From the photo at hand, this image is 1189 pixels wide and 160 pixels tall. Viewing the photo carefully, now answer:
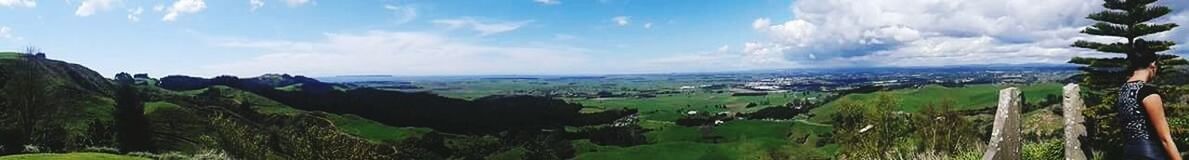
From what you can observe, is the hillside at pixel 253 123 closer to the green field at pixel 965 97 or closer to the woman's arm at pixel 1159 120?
Result: the woman's arm at pixel 1159 120

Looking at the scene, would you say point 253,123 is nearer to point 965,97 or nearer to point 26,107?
point 26,107

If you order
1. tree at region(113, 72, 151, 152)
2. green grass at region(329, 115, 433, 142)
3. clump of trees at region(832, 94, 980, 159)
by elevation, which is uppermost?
clump of trees at region(832, 94, 980, 159)

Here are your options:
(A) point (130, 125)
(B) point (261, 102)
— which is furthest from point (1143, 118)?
(B) point (261, 102)

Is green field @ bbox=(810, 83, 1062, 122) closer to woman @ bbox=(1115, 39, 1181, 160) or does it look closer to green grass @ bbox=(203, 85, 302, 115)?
green grass @ bbox=(203, 85, 302, 115)

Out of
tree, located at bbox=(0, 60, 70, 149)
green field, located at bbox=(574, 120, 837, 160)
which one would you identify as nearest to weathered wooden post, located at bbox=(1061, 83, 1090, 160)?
tree, located at bbox=(0, 60, 70, 149)

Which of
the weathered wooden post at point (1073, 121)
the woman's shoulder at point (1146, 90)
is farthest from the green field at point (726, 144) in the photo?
the woman's shoulder at point (1146, 90)

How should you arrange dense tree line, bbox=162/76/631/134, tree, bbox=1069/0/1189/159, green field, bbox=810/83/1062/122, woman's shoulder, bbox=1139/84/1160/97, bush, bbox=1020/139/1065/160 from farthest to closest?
green field, bbox=810/83/1062/122, dense tree line, bbox=162/76/631/134, tree, bbox=1069/0/1189/159, bush, bbox=1020/139/1065/160, woman's shoulder, bbox=1139/84/1160/97
